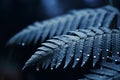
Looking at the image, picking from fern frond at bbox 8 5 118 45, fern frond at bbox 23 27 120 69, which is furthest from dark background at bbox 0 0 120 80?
fern frond at bbox 23 27 120 69

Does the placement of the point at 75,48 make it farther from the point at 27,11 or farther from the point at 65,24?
the point at 27,11

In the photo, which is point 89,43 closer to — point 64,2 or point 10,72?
point 10,72

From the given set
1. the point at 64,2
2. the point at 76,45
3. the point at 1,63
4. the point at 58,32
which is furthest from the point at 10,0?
the point at 76,45

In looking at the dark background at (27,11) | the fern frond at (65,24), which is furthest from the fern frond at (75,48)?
the dark background at (27,11)

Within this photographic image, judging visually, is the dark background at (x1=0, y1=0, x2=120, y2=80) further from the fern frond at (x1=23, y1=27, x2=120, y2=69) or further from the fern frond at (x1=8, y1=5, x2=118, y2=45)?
the fern frond at (x1=23, y1=27, x2=120, y2=69)

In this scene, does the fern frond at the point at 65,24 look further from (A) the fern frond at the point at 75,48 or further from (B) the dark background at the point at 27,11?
(B) the dark background at the point at 27,11

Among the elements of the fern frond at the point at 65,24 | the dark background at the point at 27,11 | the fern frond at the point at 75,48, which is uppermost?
the dark background at the point at 27,11
